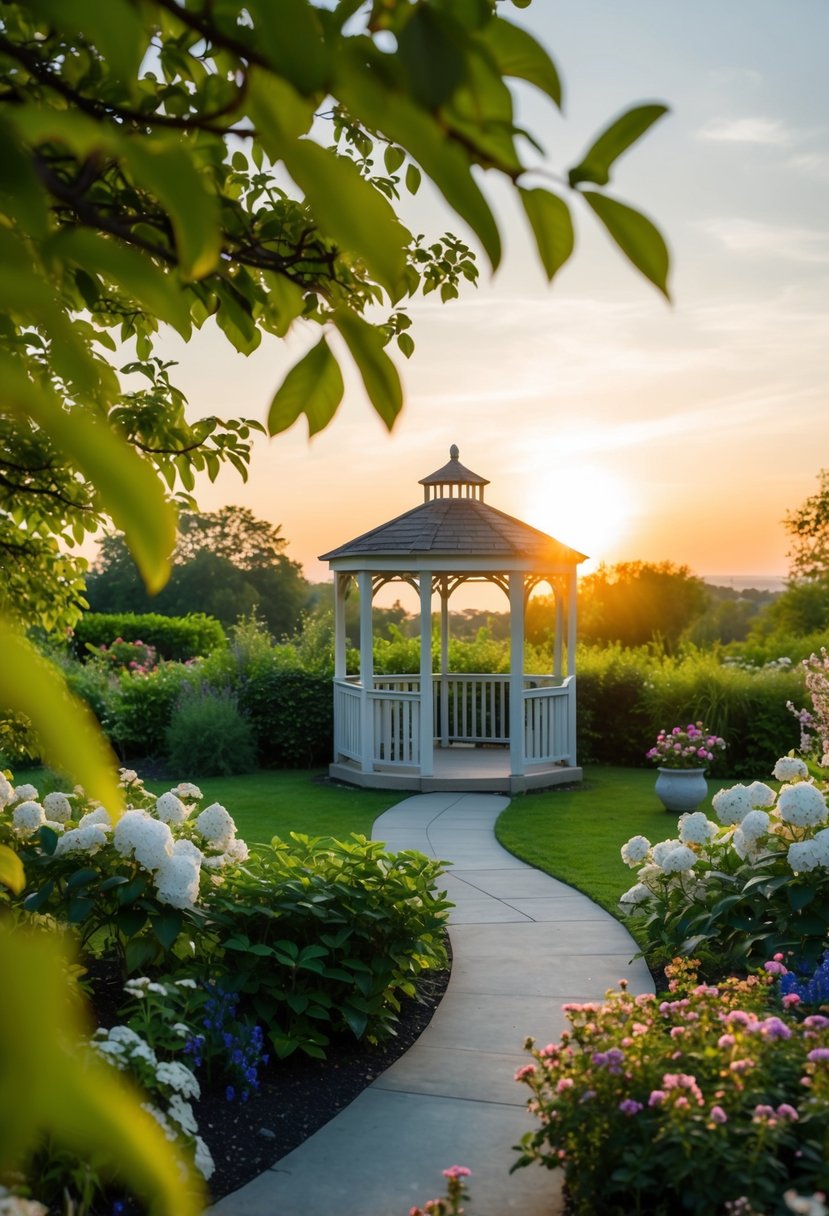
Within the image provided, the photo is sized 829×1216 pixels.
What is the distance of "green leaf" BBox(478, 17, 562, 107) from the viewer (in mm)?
638

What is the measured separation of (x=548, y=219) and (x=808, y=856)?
15.2 ft

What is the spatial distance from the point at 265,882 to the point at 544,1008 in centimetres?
150

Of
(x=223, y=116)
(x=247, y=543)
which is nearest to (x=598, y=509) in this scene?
(x=223, y=116)

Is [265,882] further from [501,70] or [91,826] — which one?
[501,70]

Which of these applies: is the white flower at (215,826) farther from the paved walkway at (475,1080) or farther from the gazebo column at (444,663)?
the gazebo column at (444,663)

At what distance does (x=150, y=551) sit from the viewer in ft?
1.46

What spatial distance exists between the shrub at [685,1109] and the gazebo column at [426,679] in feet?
31.1

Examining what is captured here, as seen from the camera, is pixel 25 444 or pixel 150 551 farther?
pixel 25 444

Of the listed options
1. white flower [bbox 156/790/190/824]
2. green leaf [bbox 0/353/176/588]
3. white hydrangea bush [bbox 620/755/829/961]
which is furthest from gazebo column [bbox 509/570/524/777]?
green leaf [bbox 0/353/176/588]

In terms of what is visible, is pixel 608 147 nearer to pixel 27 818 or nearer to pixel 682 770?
pixel 27 818

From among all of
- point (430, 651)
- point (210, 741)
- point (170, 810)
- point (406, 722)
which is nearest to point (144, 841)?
point (170, 810)

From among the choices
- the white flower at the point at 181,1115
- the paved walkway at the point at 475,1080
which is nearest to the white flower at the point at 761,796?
the paved walkway at the point at 475,1080

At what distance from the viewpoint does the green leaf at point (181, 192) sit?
0.47 meters

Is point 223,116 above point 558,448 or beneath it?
beneath
